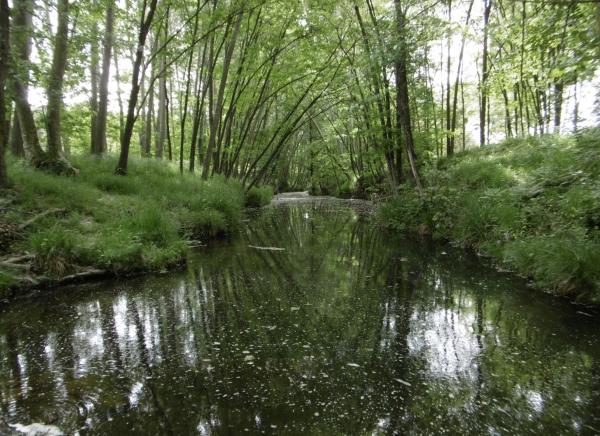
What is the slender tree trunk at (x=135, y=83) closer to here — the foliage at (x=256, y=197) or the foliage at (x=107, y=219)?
the foliage at (x=107, y=219)

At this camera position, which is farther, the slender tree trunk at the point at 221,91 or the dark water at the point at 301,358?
the slender tree trunk at the point at 221,91

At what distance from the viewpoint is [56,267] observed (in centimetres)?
486

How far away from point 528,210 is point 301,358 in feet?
17.6

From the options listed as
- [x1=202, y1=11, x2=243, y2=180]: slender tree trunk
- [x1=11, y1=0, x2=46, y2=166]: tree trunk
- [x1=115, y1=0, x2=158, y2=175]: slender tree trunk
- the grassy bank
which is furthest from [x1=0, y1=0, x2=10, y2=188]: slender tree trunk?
the grassy bank

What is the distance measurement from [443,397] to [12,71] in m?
7.27

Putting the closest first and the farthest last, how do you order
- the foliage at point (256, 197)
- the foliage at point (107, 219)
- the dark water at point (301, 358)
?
1. the dark water at point (301, 358)
2. the foliage at point (107, 219)
3. the foliage at point (256, 197)

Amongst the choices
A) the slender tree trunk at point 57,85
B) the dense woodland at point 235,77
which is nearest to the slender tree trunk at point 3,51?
the dense woodland at point 235,77

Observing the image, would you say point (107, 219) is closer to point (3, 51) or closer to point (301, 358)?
point (3, 51)

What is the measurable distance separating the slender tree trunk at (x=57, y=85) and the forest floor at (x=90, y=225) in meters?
0.78

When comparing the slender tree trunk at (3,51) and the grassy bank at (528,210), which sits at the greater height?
the slender tree trunk at (3,51)

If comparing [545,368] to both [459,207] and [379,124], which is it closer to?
[459,207]

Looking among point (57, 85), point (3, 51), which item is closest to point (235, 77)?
point (57, 85)

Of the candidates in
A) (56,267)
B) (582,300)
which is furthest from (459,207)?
(56,267)

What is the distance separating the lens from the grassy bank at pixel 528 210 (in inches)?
175
